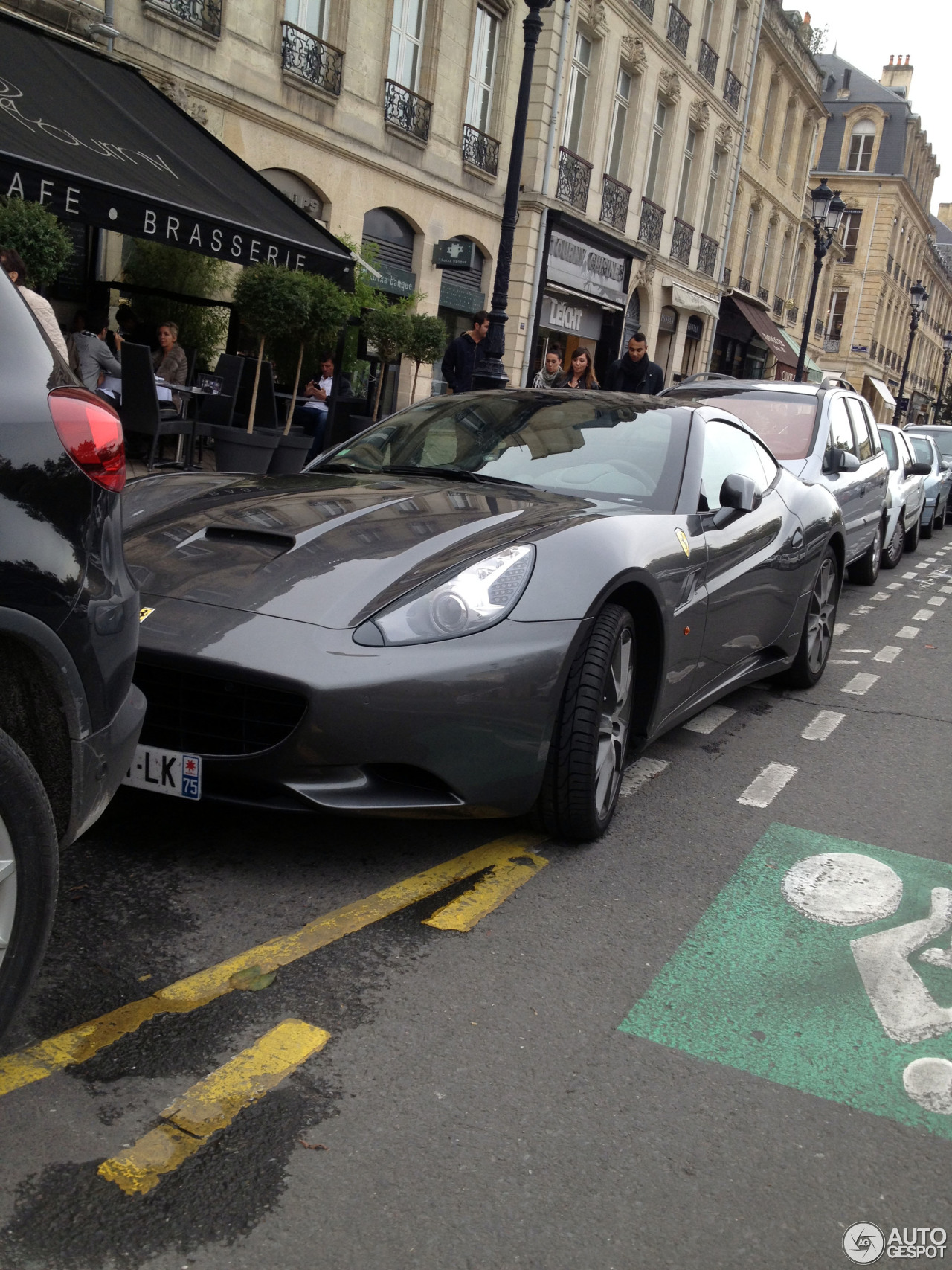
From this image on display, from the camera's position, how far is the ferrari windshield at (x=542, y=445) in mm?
4664

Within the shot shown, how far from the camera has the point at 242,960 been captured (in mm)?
2904

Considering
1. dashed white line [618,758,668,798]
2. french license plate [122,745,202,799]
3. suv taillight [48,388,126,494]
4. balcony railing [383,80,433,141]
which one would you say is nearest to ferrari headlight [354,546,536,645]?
french license plate [122,745,202,799]

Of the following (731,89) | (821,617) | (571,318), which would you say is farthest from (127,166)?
(731,89)

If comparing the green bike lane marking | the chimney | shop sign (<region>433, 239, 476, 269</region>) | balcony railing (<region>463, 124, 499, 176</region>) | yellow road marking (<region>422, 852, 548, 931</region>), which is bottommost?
yellow road marking (<region>422, 852, 548, 931</region>)

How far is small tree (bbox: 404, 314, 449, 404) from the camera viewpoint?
14.0 m

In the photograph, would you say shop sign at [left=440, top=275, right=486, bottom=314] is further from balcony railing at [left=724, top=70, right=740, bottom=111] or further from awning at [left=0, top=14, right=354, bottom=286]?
balcony railing at [left=724, top=70, right=740, bottom=111]

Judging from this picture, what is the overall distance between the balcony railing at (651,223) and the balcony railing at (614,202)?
1128mm

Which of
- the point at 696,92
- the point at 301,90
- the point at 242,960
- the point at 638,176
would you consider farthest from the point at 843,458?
the point at 696,92

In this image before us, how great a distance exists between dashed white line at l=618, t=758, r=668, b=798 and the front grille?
5.49ft

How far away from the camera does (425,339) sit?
14070mm

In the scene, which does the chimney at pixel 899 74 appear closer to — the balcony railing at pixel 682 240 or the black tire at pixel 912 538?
the balcony railing at pixel 682 240

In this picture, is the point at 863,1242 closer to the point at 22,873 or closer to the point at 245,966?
the point at 245,966

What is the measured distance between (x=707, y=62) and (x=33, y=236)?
985 inches

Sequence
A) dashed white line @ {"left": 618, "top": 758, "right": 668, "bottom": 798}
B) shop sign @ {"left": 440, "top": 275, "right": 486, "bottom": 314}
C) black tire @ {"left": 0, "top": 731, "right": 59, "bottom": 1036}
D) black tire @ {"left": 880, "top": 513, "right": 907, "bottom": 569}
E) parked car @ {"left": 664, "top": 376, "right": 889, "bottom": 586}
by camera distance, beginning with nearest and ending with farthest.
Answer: black tire @ {"left": 0, "top": 731, "right": 59, "bottom": 1036}
dashed white line @ {"left": 618, "top": 758, "right": 668, "bottom": 798}
parked car @ {"left": 664, "top": 376, "right": 889, "bottom": 586}
black tire @ {"left": 880, "top": 513, "right": 907, "bottom": 569}
shop sign @ {"left": 440, "top": 275, "right": 486, "bottom": 314}
